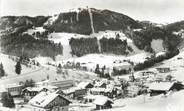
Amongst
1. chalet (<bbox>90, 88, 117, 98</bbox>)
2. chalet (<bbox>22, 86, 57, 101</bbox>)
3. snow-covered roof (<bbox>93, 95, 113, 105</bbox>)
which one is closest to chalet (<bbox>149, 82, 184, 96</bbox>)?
chalet (<bbox>90, 88, 117, 98</bbox>)

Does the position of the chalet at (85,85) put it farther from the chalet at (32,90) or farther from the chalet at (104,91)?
the chalet at (32,90)

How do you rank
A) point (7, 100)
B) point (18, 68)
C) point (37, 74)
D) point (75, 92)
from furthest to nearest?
1. point (37, 74)
2. point (18, 68)
3. point (75, 92)
4. point (7, 100)

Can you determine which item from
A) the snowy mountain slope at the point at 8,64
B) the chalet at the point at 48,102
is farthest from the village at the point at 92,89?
the snowy mountain slope at the point at 8,64

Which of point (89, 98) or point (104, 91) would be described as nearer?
point (89, 98)

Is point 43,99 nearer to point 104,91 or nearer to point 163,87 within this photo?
point 104,91

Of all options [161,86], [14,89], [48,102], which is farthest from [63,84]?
[161,86]

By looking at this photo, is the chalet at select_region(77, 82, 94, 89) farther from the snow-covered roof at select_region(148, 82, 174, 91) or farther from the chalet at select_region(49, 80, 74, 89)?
the snow-covered roof at select_region(148, 82, 174, 91)

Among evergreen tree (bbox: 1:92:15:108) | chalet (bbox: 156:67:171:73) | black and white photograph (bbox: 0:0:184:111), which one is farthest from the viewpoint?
chalet (bbox: 156:67:171:73)

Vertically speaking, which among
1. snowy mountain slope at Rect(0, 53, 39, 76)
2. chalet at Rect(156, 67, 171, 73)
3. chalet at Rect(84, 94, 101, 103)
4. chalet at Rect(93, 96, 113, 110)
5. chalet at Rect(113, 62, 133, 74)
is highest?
snowy mountain slope at Rect(0, 53, 39, 76)
